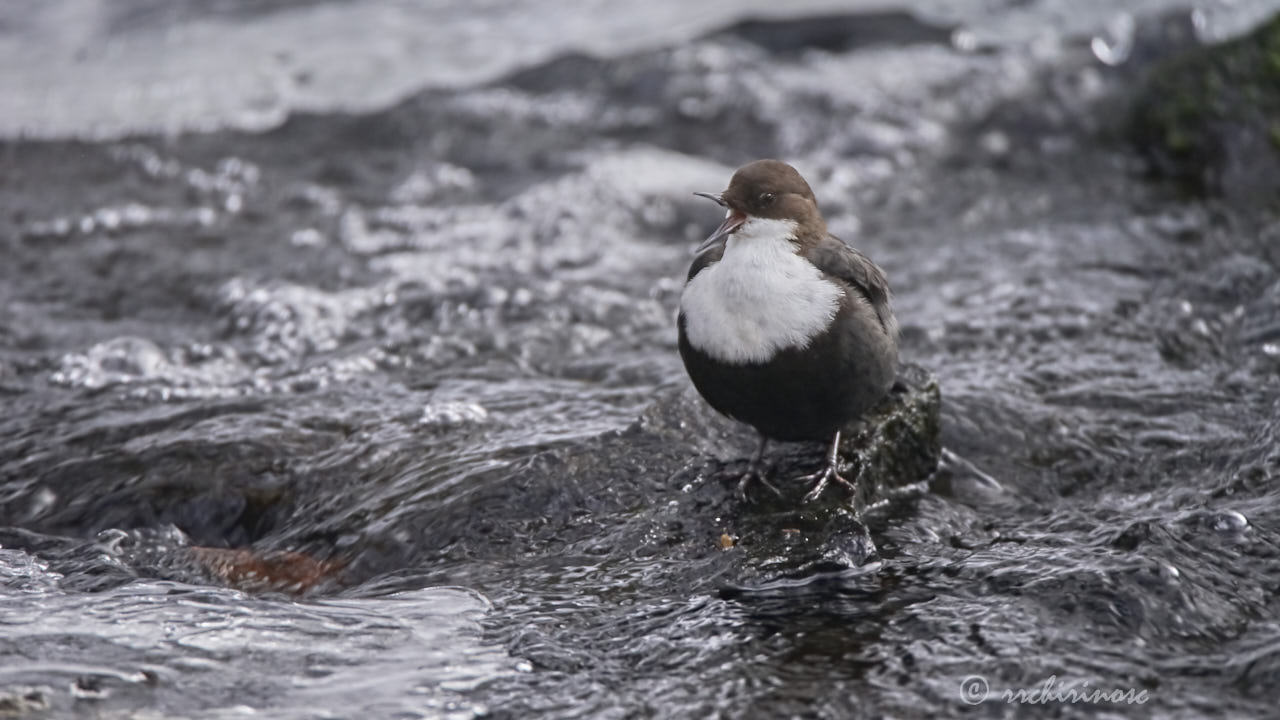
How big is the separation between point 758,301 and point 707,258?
13.4 inches

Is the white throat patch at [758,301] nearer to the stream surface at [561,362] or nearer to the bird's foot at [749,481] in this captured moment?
the bird's foot at [749,481]

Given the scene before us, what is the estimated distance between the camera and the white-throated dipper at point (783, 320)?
12.6 feet

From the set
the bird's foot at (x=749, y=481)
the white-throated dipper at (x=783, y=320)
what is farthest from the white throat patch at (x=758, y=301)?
the bird's foot at (x=749, y=481)

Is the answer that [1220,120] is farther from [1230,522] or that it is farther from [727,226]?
[727,226]

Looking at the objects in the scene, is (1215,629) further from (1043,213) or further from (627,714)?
(1043,213)

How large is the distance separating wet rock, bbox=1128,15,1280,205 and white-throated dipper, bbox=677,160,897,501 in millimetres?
4857

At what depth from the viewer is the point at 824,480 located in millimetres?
4152

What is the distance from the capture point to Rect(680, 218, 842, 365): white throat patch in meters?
3.82

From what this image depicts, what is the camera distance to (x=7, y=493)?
15.4 ft

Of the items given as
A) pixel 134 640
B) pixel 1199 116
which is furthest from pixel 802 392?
pixel 1199 116

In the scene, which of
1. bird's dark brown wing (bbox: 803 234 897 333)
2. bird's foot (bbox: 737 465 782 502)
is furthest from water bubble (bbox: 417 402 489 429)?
bird's dark brown wing (bbox: 803 234 897 333)

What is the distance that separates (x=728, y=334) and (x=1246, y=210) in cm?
500

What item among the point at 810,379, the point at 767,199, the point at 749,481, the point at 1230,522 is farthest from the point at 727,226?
the point at 1230,522

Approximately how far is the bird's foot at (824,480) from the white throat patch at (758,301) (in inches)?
21.6
